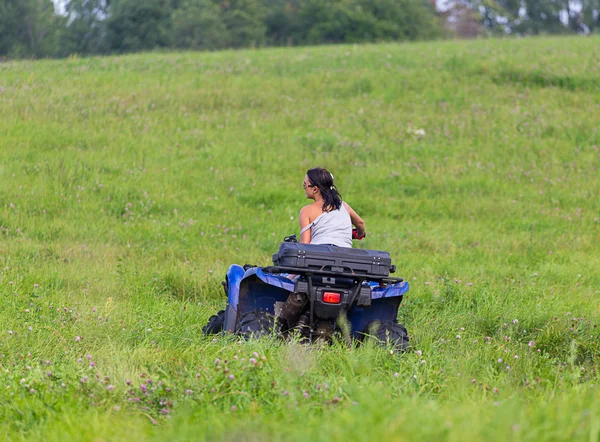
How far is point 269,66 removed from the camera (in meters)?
22.5

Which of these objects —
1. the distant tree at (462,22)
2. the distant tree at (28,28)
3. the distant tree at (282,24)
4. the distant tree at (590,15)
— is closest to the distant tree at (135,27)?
the distant tree at (28,28)

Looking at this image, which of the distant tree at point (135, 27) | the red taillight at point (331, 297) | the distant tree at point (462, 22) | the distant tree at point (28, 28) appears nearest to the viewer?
the red taillight at point (331, 297)

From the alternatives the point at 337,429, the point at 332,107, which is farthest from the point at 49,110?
the point at 337,429

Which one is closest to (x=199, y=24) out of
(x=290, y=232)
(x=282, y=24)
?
(x=282, y=24)

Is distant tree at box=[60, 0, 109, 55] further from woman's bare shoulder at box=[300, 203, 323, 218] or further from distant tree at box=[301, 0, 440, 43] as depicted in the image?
woman's bare shoulder at box=[300, 203, 323, 218]

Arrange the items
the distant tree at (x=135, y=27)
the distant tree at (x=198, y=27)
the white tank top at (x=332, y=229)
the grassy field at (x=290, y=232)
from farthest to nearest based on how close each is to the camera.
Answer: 1. the distant tree at (x=135, y=27)
2. the distant tree at (x=198, y=27)
3. the white tank top at (x=332, y=229)
4. the grassy field at (x=290, y=232)

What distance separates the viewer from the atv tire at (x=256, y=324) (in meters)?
5.46

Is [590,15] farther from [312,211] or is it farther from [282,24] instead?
[312,211]

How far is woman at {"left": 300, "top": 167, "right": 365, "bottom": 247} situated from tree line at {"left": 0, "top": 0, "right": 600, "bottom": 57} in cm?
4485

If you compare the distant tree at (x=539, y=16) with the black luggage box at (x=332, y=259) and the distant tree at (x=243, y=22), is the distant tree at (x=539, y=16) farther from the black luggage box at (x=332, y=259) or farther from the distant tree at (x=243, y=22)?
the black luggage box at (x=332, y=259)

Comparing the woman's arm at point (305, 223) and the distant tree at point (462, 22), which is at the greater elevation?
the distant tree at point (462, 22)

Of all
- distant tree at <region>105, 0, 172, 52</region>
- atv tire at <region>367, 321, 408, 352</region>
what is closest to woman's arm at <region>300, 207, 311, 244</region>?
atv tire at <region>367, 321, 408, 352</region>

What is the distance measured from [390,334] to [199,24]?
4858 cm

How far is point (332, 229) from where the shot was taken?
20.0 ft
